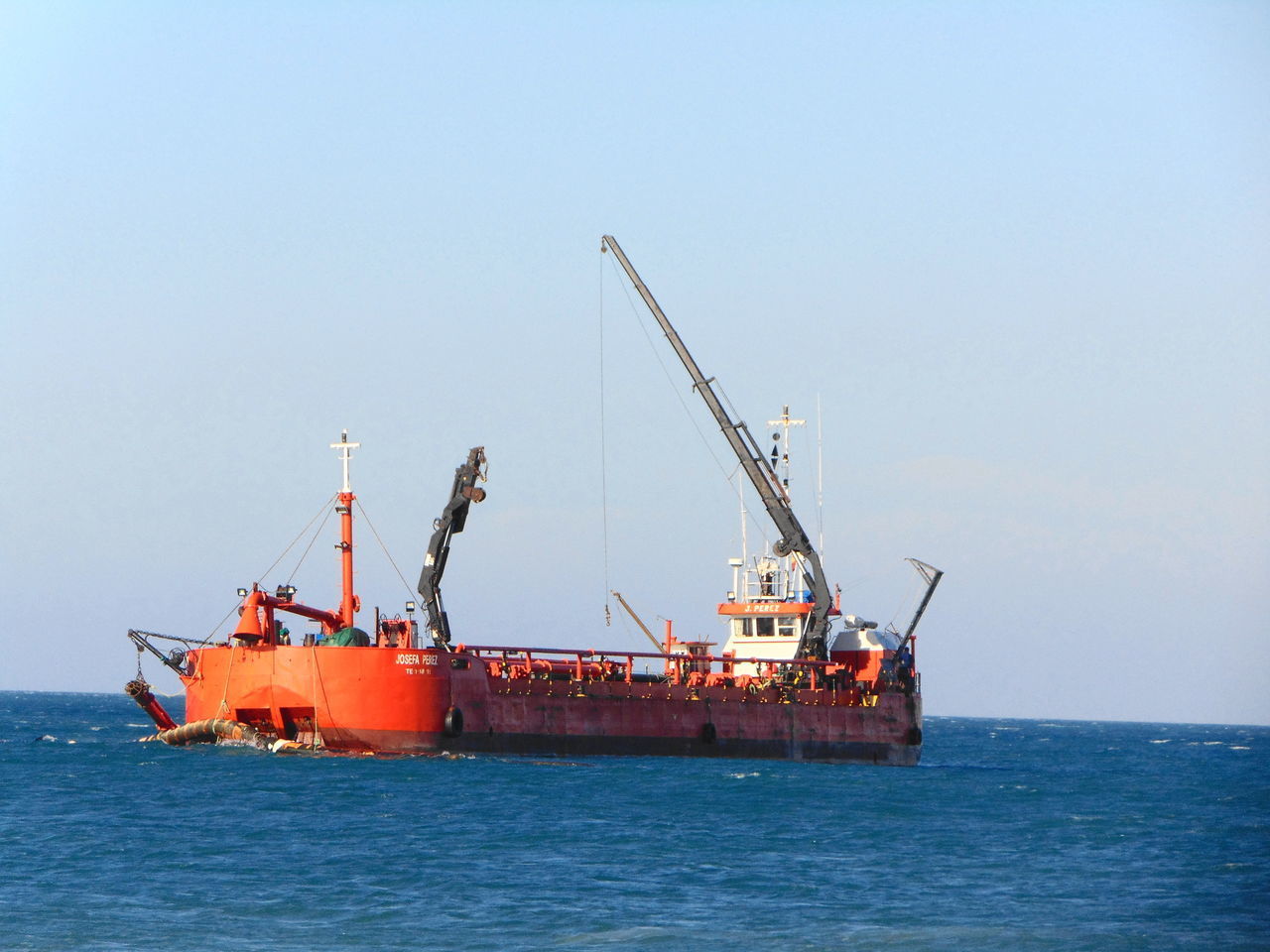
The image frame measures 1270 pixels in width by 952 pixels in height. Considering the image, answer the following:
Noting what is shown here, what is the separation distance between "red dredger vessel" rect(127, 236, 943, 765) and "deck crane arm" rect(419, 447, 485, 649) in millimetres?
54

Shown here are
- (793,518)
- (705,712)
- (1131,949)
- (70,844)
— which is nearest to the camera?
(1131,949)

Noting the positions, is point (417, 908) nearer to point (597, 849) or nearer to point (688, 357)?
point (597, 849)

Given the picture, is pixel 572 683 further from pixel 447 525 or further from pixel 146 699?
pixel 146 699

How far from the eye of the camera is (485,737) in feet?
189

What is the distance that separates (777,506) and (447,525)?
14.7 m

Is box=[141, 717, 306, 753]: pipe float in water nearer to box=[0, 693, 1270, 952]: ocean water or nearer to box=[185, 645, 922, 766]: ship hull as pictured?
box=[185, 645, 922, 766]: ship hull

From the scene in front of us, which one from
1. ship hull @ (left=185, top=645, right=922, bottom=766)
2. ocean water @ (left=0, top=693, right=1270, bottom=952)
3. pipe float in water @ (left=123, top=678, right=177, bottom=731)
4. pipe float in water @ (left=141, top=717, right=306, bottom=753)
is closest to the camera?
ocean water @ (left=0, top=693, right=1270, bottom=952)

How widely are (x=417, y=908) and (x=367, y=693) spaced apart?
980 inches

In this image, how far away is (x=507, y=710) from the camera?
58500 mm

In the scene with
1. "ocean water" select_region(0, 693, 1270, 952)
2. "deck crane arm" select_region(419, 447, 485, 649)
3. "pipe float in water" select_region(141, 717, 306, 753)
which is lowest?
"ocean water" select_region(0, 693, 1270, 952)

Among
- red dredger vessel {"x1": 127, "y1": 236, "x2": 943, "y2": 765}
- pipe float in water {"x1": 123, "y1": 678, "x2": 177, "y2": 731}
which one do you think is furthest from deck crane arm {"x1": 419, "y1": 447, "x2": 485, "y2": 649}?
pipe float in water {"x1": 123, "y1": 678, "x2": 177, "y2": 731}

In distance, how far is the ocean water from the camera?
28.6 metres

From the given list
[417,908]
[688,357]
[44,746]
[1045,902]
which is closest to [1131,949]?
[1045,902]

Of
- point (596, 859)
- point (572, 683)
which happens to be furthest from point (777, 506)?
point (596, 859)
